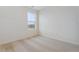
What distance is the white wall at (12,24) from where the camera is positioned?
1.71 metres

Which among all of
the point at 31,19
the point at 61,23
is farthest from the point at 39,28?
the point at 61,23

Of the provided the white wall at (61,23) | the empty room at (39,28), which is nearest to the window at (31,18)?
the empty room at (39,28)

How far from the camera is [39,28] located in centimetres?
176

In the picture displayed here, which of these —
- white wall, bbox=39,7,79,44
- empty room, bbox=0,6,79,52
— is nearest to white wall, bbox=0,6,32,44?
empty room, bbox=0,6,79,52

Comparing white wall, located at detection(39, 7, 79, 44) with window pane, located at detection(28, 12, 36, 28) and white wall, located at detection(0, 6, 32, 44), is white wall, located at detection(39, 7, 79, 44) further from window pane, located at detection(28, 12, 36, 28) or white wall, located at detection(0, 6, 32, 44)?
white wall, located at detection(0, 6, 32, 44)

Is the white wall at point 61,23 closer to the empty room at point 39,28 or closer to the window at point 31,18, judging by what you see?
the empty room at point 39,28

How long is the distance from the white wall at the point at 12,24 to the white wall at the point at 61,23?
0.33 metres

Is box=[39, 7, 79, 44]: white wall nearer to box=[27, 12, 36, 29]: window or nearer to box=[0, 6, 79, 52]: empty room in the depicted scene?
box=[0, 6, 79, 52]: empty room

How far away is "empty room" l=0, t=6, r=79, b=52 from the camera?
5.61ft

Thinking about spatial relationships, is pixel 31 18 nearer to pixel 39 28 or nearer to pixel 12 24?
pixel 39 28

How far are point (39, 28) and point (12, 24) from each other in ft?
1.54

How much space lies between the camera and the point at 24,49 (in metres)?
1.75

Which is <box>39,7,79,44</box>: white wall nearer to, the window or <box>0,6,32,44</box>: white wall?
the window

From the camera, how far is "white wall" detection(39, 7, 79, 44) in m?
1.71
